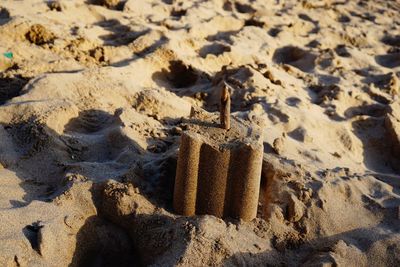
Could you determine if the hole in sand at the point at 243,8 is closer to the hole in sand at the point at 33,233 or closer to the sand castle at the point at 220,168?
the sand castle at the point at 220,168

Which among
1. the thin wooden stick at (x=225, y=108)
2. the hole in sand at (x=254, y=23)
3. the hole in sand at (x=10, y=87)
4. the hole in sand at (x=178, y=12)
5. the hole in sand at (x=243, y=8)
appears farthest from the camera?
the hole in sand at (x=243, y=8)

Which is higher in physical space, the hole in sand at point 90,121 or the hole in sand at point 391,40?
the hole in sand at point 90,121

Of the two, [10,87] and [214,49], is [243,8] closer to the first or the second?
[214,49]

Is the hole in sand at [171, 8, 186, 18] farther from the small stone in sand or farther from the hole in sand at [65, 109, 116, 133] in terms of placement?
the hole in sand at [65, 109, 116, 133]

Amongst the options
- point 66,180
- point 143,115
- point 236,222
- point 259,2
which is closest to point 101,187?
point 66,180

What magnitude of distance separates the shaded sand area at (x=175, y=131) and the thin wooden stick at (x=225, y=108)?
46cm

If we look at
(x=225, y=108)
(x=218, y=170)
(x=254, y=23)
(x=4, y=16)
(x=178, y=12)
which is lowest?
(x=254, y=23)

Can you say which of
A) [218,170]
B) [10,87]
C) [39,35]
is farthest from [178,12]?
[218,170]

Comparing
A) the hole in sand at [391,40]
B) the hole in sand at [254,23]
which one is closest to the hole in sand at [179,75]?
the hole in sand at [254,23]

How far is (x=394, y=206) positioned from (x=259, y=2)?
5008mm

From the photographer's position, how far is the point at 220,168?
95.9 inches

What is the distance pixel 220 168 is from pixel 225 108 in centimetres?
35

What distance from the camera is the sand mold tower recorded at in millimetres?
2406

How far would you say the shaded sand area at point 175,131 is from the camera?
2.49 metres
